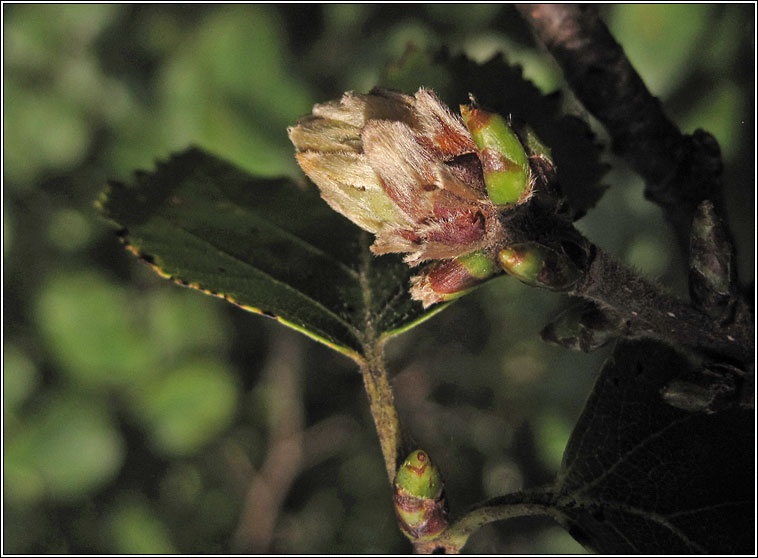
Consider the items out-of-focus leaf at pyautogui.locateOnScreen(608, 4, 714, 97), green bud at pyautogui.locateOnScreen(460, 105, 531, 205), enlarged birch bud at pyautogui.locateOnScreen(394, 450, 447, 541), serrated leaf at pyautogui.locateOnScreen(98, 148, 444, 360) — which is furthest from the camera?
out-of-focus leaf at pyautogui.locateOnScreen(608, 4, 714, 97)

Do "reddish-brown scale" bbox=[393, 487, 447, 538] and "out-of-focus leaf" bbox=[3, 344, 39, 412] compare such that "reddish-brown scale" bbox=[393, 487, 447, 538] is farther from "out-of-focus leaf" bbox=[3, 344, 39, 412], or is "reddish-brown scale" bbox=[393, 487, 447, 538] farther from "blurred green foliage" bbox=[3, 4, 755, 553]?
"out-of-focus leaf" bbox=[3, 344, 39, 412]

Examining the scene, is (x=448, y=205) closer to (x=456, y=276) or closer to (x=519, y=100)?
(x=456, y=276)

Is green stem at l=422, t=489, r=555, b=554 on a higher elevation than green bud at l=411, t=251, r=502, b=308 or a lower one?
lower

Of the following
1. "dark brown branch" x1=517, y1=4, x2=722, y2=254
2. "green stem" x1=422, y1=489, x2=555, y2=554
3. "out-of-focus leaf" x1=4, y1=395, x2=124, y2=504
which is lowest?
"out-of-focus leaf" x1=4, y1=395, x2=124, y2=504

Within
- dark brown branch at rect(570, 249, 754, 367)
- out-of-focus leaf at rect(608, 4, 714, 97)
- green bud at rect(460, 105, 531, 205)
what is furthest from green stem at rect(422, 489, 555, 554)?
out-of-focus leaf at rect(608, 4, 714, 97)

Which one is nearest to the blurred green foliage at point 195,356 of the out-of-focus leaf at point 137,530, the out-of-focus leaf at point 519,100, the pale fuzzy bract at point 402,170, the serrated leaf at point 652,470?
the out-of-focus leaf at point 137,530

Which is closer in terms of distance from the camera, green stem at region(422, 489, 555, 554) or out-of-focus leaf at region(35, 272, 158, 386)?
green stem at region(422, 489, 555, 554)

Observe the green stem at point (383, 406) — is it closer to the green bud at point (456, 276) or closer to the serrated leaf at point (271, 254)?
the serrated leaf at point (271, 254)

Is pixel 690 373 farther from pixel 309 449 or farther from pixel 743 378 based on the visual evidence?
pixel 309 449
